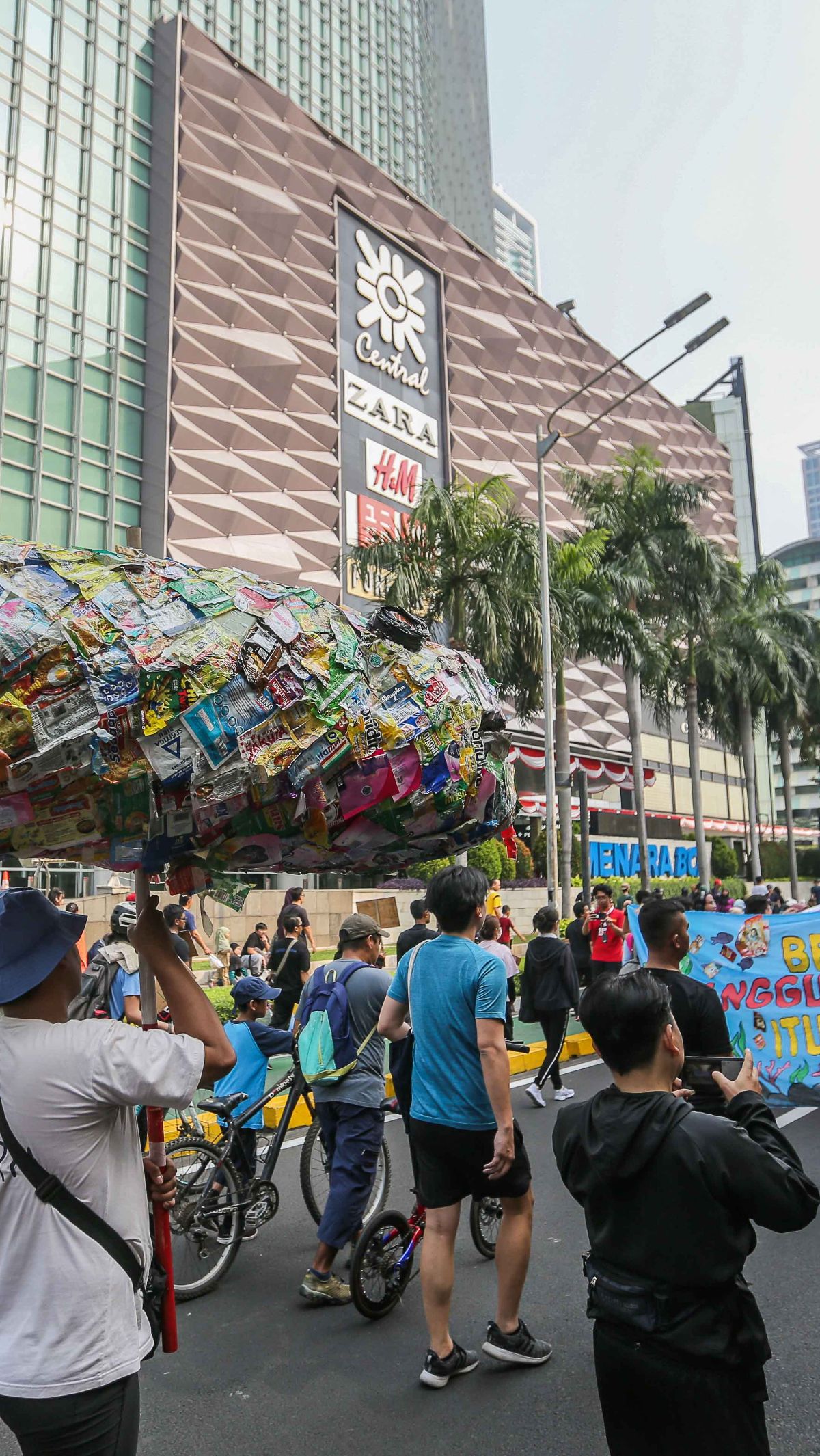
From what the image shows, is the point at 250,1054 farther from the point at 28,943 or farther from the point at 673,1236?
the point at 673,1236

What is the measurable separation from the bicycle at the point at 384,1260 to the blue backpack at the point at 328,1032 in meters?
0.68

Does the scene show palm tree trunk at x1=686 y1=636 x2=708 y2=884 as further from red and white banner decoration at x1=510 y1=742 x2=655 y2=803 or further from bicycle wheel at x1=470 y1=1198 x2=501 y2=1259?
bicycle wheel at x1=470 y1=1198 x2=501 y2=1259

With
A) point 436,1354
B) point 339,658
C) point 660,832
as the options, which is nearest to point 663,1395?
point 339,658

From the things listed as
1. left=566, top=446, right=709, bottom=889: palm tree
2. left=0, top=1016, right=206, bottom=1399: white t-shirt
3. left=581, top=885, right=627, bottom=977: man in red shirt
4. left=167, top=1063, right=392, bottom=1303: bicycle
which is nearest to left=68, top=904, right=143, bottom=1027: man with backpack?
left=167, top=1063, right=392, bottom=1303: bicycle

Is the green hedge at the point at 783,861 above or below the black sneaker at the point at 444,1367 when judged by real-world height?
above

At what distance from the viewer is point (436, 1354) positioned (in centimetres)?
395

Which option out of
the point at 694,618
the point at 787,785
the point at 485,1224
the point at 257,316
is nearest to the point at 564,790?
the point at 694,618

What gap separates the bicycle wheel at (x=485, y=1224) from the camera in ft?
17.4

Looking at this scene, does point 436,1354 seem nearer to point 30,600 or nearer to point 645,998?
point 645,998

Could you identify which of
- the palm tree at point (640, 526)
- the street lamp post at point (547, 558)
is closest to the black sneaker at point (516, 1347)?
the street lamp post at point (547, 558)

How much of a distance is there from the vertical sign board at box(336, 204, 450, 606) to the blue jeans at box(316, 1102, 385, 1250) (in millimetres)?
27713

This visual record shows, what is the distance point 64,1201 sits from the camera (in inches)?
85.3

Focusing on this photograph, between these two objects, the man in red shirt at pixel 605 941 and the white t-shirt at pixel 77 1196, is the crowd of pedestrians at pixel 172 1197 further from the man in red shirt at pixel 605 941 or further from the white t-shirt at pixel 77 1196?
the man in red shirt at pixel 605 941

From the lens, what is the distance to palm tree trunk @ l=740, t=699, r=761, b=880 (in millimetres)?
40156
